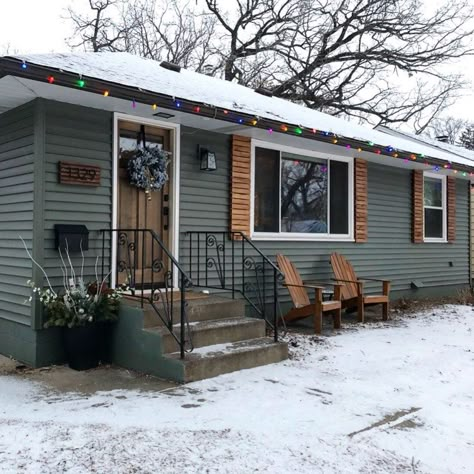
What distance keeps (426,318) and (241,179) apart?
355cm

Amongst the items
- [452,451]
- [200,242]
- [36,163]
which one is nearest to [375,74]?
[200,242]

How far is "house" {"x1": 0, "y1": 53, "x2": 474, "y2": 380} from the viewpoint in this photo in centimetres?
472

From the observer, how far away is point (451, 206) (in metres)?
10.2

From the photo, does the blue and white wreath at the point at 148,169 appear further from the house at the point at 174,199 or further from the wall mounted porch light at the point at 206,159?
the wall mounted porch light at the point at 206,159

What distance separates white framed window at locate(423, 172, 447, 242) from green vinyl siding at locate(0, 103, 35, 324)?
7.20 meters

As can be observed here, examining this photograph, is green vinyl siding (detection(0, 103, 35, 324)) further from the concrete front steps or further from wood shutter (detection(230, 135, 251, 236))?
wood shutter (detection(230, 135, 251, 236))

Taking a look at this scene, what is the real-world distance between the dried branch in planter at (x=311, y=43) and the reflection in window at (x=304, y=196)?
11432 mm

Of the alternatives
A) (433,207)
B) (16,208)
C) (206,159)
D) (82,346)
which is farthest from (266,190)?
(433,207)

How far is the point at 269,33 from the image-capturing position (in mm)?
19781

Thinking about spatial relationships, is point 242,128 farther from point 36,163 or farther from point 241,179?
point 36,163

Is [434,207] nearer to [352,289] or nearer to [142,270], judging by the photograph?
[352,289]

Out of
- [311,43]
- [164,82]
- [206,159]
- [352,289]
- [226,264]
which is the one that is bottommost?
[352,289]

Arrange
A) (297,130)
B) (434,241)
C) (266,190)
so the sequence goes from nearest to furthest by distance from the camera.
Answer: (297,130)
(266,190)
(434,241)

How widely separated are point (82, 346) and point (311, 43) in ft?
56.8
